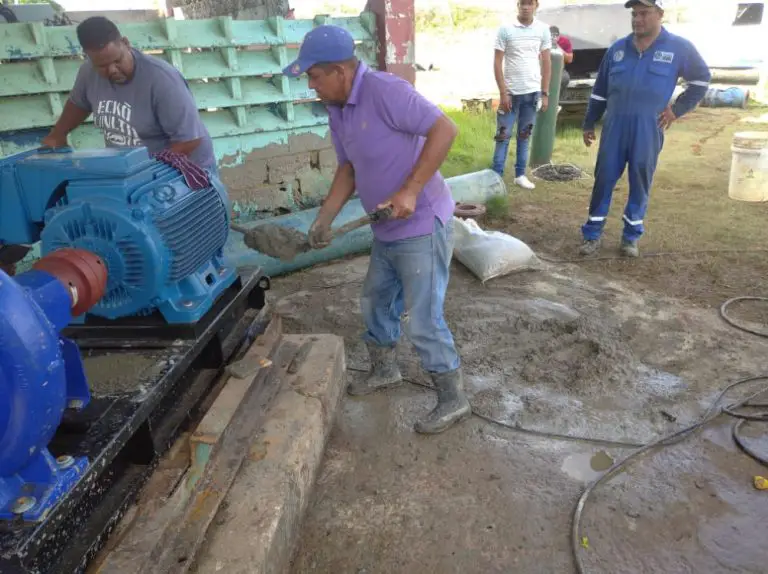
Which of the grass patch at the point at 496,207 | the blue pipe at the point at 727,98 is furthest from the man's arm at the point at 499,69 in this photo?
the blue pipe at the point at 727,98

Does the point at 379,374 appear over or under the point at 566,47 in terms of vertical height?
under

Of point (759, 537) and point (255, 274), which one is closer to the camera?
point (759, 537)

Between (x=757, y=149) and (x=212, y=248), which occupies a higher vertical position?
(x=212, y=248)

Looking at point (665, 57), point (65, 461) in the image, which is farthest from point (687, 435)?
point (665, 57)

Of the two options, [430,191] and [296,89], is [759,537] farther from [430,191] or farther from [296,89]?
[296,89]

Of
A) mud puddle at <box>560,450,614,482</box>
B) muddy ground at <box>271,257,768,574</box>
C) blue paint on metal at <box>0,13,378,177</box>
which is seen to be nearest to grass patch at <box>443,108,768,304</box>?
muddy ground at <box>271,257,768,574</box>

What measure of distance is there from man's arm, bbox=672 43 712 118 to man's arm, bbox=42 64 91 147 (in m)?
3.88

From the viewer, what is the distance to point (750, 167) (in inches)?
230

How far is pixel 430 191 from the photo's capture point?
244 cm

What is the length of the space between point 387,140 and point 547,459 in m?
1.49

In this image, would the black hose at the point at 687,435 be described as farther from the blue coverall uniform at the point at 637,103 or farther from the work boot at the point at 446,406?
the blue coverall uniform at the point at 637,103

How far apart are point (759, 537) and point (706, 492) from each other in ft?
0.78

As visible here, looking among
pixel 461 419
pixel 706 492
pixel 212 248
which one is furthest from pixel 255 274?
pixel 706 492

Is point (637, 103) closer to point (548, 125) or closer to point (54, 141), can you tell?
point (548, 125)
